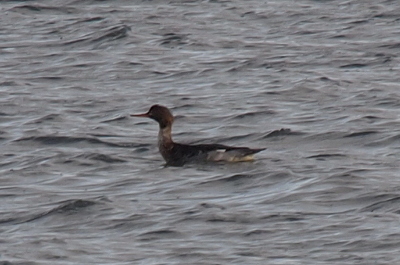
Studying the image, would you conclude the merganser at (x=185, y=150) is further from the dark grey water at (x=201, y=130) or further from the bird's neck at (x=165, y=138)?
the dark grey water at (x=201, y=130)

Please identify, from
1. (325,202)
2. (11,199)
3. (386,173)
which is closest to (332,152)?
(386,173)

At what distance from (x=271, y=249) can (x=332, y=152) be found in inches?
159

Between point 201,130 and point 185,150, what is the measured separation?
169 centimetres

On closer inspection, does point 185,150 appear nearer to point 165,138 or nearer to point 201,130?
point 165,138

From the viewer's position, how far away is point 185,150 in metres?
13.1

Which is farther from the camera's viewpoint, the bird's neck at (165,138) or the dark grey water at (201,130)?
the bird's neck at (165,138)

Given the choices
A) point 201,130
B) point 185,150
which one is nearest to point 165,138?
point 185,150

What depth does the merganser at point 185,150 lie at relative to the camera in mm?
12735

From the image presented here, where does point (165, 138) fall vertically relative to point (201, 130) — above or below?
above

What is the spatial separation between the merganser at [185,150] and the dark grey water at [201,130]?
6.1 inches

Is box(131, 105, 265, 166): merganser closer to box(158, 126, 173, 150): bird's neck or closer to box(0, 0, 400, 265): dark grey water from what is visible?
box(158, 126, 173, 150): bird's neck

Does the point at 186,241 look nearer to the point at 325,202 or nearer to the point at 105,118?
the point at 325,202

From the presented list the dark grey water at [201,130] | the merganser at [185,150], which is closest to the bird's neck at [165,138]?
the merganser at [185,150]

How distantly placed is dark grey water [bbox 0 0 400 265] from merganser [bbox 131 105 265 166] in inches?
6.1
